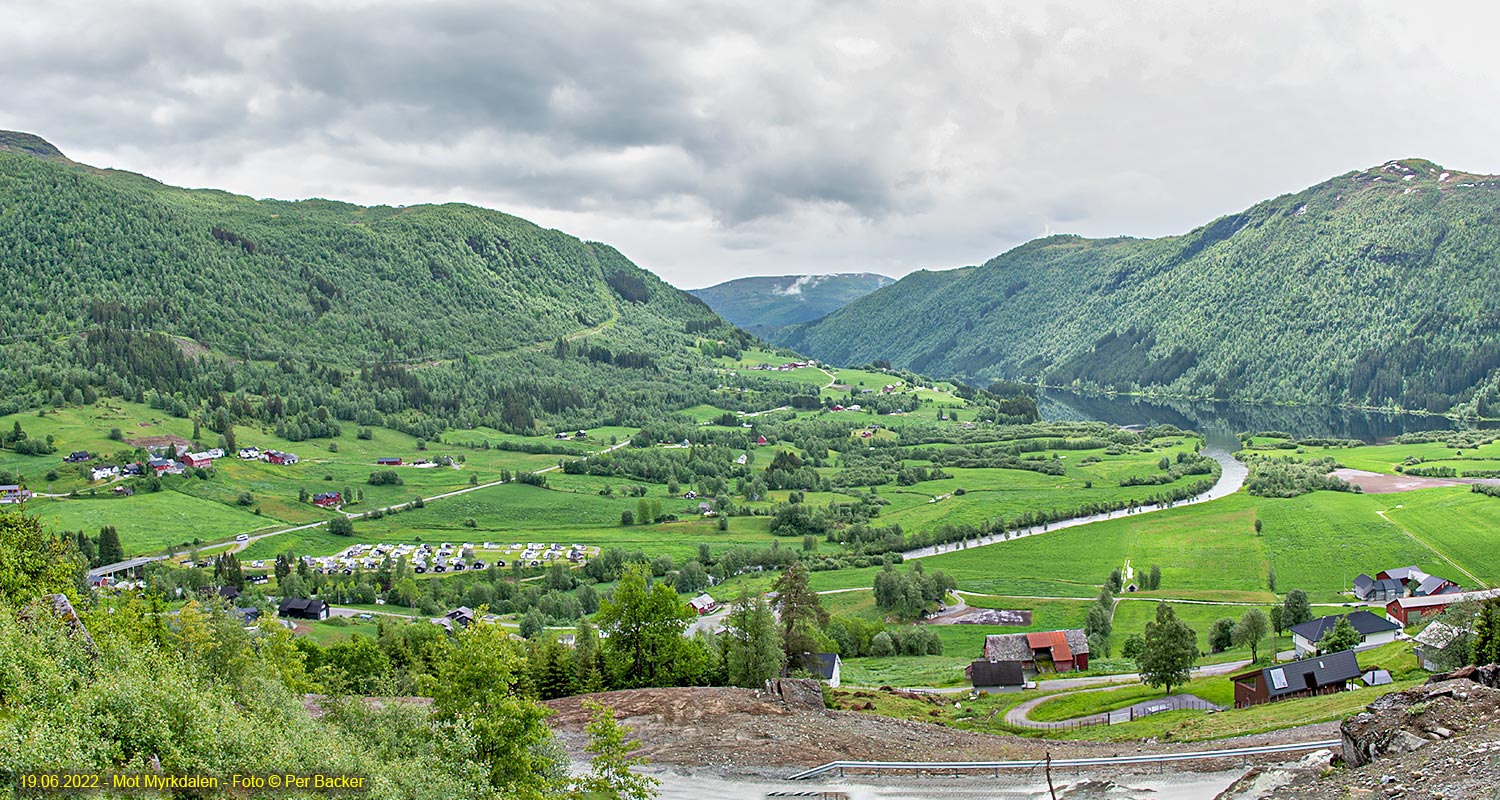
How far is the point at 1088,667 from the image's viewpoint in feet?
243

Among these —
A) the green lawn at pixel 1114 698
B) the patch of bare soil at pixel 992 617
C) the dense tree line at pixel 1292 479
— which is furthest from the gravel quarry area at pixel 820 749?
the dense tree line at pixel 1292 479

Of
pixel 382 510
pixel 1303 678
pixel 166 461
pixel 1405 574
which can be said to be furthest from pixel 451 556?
pixel 1405 574

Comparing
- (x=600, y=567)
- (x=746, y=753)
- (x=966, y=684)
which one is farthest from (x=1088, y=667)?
(x=600, y=567)

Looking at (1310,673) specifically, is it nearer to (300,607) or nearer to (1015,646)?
(1015,646)

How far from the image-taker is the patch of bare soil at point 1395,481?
139375mm

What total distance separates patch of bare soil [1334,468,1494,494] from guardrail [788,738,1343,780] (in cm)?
Answer: 12961

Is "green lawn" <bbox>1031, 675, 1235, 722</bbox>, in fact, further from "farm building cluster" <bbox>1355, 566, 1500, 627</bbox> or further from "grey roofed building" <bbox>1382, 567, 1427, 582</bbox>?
"grey roofed building" <bbox>1382, 567, 1427, 582</bbox>

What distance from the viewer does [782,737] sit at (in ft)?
124

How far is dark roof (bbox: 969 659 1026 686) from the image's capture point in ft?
215

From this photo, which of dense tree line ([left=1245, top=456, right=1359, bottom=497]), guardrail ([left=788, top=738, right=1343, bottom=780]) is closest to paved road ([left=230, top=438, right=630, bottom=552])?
guardrail ([left=788, top=738, right=1343, bottom=780])

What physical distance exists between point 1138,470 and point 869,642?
4008 inches

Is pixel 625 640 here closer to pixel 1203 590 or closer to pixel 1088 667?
pixel 1088 667

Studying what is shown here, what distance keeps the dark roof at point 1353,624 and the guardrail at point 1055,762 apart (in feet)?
146

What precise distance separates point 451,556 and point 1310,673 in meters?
92.7
